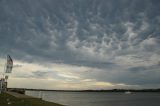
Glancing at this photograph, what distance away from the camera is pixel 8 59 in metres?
43.5

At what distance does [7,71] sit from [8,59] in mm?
2340

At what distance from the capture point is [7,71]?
144 feet
